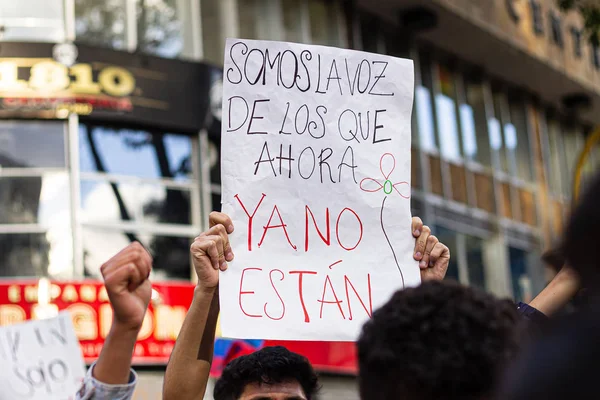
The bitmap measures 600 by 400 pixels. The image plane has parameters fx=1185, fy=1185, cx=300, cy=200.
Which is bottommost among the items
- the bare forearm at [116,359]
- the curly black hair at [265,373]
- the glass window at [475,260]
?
the curly black hair at [265,373]

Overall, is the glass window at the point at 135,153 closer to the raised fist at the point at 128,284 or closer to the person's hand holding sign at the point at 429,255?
the person's hand holding sign at the point at 429,255

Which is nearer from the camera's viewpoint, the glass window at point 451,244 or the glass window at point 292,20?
the glass window at point 292,20

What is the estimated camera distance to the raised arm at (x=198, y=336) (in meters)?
3.09

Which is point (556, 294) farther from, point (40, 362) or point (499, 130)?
point (499, 130)

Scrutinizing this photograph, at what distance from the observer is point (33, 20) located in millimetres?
13734

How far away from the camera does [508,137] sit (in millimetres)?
22750

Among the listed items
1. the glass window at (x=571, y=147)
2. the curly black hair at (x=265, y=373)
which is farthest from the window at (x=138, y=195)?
the glass window at (x=571, y=147)

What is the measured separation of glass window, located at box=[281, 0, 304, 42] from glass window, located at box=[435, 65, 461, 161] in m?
3.91

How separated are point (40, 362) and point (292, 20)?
12100mm

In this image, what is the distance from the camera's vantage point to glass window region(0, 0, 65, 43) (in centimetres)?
1357

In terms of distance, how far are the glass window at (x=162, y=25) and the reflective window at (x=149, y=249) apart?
2.33 meters

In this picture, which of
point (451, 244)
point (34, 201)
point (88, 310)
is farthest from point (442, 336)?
point (451, 244)

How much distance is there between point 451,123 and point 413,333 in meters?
18.9

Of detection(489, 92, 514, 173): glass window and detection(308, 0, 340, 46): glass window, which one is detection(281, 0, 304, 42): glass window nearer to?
detection(308, 0, 340, 46): glass window
